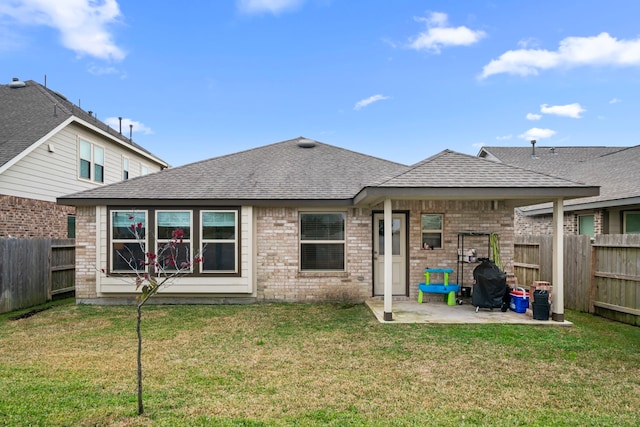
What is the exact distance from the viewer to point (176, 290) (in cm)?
894

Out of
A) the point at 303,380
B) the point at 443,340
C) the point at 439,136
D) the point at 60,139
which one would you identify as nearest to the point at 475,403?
the point at 303,380

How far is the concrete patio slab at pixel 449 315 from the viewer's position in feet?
23.7

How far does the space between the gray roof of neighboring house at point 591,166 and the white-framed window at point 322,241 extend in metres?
7.02

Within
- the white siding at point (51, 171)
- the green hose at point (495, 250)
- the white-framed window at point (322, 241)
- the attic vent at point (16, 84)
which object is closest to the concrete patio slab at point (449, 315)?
the green hose at point (495, 250)

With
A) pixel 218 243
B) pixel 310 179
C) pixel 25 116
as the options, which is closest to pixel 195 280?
pixel 218 243

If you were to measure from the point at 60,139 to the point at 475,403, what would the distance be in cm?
1381

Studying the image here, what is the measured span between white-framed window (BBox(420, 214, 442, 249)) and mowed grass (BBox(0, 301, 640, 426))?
2.88m

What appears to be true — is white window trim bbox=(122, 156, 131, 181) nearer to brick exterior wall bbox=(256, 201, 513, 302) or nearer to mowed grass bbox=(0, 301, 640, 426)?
brick exterior wall bbox=(256, 201, 513, 302)

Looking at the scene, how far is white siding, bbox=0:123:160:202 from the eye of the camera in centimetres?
1100

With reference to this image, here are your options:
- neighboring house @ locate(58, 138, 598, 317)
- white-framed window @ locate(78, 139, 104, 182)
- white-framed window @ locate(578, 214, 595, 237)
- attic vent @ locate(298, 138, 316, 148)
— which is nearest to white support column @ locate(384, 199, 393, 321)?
neighboring house @ locate(58, 138, 598, 317)

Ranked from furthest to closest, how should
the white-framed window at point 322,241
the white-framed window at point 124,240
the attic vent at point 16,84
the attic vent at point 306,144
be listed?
the attic vent at point 16,84
the attic vent at point 306,144
the white-framed window at point 322,241
the white-framed window at point 124,240

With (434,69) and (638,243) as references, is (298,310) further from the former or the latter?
(434,69)

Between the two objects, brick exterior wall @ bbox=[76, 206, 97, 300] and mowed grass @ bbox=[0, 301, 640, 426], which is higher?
brick exterior wall @ bbox=[76, 206, 97, 300]

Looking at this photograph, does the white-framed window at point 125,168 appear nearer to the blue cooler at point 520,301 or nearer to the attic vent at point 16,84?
the attic vent at point 16,84
